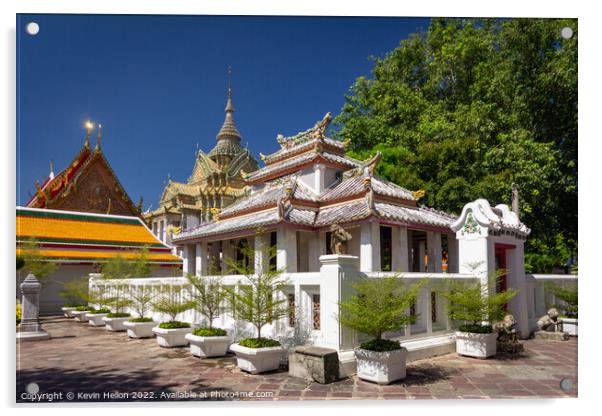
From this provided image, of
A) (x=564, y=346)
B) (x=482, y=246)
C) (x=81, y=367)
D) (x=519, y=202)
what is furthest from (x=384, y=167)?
(x=81, y=367)

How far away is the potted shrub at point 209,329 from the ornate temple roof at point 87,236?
9.85 m

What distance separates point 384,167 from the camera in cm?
1962

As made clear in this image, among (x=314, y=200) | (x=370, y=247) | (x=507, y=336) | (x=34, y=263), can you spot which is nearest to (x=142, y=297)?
(x=34, y=263)

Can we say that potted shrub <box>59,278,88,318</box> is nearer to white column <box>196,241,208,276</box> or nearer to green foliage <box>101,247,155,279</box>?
green foliage <box>101,247,155,279</box>

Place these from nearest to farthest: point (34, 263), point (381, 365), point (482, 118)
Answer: point (381, 365) → point (34, 263) → point (482, 118)

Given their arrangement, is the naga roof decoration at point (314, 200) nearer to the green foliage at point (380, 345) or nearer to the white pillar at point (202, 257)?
the white pillar at point (202, 257)

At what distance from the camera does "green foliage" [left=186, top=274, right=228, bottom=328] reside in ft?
32.5

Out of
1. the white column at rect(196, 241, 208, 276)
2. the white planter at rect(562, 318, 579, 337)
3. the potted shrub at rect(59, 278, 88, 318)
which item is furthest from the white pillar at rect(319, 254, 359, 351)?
the potted shrub at rect(59, 278, 88, 318)

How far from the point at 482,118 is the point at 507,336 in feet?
33.7

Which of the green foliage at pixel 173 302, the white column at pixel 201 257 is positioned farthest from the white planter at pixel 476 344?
the white column at pixel 201 257

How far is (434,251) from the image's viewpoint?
14.5 meters

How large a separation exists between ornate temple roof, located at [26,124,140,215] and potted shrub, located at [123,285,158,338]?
9978mm

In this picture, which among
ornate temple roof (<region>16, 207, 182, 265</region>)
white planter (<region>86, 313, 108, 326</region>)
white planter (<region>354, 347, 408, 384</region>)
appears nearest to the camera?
white planter (<region>354, 347, 408, 384</region>)

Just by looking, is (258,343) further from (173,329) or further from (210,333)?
(173,329)
